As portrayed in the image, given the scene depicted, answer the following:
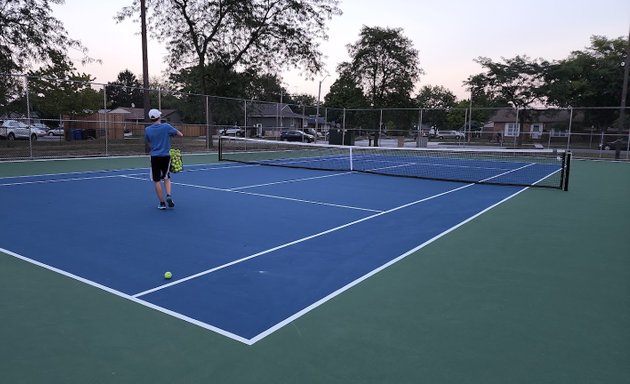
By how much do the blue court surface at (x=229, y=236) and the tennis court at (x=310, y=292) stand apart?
30 millimetres

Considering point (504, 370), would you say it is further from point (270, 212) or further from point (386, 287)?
point (270, 212)

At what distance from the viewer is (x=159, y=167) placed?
805 centimetres

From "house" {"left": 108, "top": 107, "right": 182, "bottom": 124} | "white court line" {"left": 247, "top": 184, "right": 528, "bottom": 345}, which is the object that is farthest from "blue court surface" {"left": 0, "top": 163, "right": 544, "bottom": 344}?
"house" {"left": 108, "top": 107, "right": 182, "bottom": 124}

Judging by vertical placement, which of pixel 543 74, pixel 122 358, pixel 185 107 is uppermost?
pixel 543 74

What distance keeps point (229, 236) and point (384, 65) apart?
36.7 m

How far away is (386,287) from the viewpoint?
451 cm

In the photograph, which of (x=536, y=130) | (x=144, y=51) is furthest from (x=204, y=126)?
(x=536, y=130)

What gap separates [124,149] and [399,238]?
19347mm

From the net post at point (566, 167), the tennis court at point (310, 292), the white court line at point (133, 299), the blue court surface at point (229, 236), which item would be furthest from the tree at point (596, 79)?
the white court line at point (133, 299)

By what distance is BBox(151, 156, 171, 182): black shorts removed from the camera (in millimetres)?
8008

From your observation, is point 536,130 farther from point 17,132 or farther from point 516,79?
point 17,132

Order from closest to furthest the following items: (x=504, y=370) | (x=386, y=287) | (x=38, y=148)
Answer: (x=504, y=370) → (x=386, y=287) → (x=38, y=148)

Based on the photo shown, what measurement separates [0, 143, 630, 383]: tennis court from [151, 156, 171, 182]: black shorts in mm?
645

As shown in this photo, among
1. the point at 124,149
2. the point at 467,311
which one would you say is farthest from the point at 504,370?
the point at 124,149
